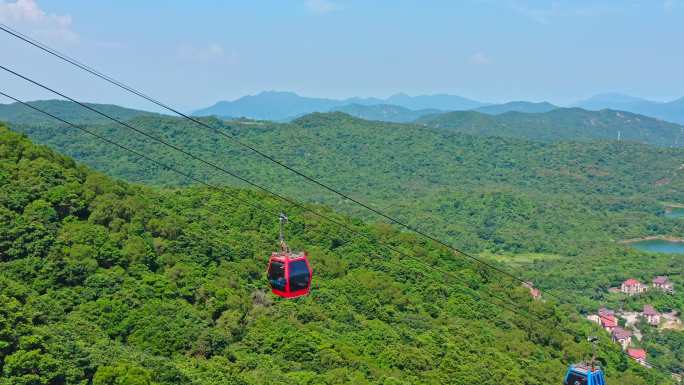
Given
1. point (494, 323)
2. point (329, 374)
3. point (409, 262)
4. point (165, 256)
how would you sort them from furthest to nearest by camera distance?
point (409, 262) → point (494, 323) → point (165, 256) → point (329, 374)

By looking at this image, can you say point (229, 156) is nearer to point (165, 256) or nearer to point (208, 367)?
point (165, 256)

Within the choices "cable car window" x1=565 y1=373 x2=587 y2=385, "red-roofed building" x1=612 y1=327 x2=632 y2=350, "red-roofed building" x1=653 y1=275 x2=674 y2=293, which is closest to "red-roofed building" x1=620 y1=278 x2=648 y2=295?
"red-roofed building" x1=653 y1=275 x2=674 y2=293

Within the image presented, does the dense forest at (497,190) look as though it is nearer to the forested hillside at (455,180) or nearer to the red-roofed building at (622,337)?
the forested hillside at (455,180)

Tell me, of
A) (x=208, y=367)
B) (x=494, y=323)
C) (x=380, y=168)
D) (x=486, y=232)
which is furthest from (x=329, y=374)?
(x=380, y=168)

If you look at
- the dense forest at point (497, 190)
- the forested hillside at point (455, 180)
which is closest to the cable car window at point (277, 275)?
the dense forest at point (497, 190)

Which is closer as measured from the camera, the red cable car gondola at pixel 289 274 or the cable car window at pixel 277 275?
the red cable car gondola at pixel 289 274

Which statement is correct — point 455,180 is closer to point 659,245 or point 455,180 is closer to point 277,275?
point 659,245
